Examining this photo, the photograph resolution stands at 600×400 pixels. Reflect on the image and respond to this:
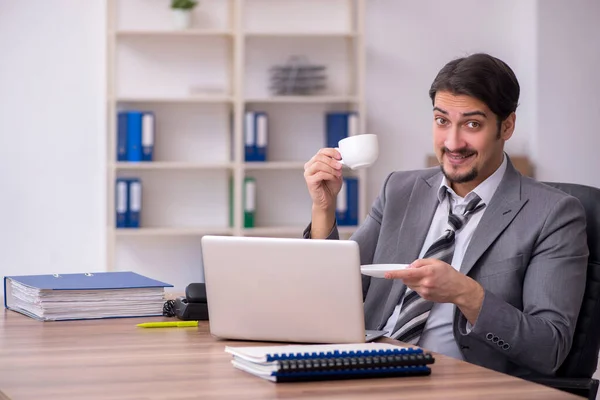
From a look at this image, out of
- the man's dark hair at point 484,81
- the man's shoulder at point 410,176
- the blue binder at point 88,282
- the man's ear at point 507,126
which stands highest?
the man's dark hair at point 484,81

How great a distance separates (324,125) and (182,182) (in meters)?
0.85

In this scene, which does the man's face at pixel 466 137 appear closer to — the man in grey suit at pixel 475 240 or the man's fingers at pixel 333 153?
the man in grey suit at pixel 475 240

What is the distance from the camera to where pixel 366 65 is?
201 inches

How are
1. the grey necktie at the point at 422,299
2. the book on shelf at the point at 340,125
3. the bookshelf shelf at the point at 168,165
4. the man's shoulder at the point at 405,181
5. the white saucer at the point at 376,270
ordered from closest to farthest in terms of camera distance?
the white saucer at the point at 376,270
the grey necktie at the point at 422,299
the man's shoulder at the point at 405,181
the bookshelf shelf at the point at 168,165
the book on shelf at the point at 340,125

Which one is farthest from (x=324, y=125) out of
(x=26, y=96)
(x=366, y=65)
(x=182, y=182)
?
(x=26, y=96)

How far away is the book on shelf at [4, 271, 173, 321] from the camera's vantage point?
1960mm

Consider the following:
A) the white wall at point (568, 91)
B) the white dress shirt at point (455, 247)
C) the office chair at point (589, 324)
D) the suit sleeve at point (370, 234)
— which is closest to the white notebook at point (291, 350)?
the white dress shirt at point (455, 247)

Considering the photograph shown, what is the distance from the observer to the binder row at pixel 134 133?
4.64 m

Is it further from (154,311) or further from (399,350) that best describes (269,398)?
(154,311)

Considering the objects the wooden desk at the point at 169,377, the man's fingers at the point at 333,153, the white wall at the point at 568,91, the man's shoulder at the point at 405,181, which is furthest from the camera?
the white wall at the point at 568,91

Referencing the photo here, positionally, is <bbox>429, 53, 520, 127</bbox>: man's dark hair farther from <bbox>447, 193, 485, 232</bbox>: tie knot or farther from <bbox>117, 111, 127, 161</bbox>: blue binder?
<bbox>117, 111, 127, 161</bbox>: blue binder

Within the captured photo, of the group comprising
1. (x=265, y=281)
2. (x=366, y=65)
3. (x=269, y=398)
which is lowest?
(x=269, y=398)

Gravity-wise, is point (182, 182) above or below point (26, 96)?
below

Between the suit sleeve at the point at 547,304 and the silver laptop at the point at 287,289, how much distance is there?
28 centimetres
